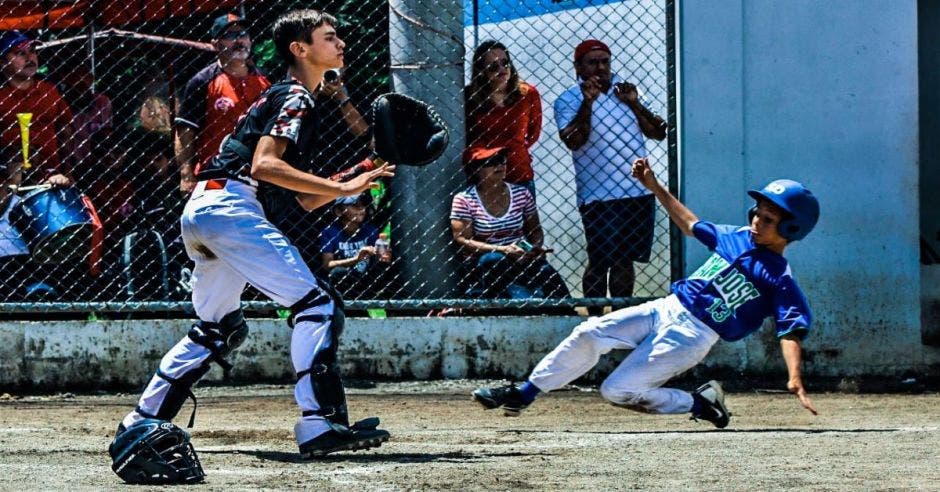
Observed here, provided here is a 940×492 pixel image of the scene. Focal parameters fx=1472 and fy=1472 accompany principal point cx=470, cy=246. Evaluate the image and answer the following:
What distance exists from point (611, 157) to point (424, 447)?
10.0 ft

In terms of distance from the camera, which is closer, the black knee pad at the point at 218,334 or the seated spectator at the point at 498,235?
the black knee pad at the point at 218,334

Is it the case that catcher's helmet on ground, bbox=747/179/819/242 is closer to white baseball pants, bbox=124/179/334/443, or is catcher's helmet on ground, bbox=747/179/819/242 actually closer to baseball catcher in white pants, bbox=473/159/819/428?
baseball catcher in white pants, bbox=473/159/819/428

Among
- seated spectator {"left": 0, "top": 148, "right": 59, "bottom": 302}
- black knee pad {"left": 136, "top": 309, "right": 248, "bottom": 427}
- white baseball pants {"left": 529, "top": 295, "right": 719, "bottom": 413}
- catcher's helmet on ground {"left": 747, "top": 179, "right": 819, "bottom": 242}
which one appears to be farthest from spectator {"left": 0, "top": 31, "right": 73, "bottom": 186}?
catcher's helmet on ground {"left": 747, "top": 179, "right": 819, "bottom": 242}

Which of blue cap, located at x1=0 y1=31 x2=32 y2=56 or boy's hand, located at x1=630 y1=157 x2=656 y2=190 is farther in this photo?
blue cap, located at x1=0 y1=31 x2=32 y2=56

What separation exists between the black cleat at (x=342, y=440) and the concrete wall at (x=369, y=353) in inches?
121

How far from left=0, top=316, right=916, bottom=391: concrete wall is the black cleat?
3084 millimetres

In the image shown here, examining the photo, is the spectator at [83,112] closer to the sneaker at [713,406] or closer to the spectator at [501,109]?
the spectator at [501,109]

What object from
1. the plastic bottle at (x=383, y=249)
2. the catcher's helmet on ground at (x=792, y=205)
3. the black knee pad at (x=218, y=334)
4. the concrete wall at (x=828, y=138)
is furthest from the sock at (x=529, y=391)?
the concrete wall at (x=828, y=138)

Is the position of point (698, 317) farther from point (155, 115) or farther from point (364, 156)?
point (155, 115)

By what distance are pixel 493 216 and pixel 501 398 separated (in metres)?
1.90

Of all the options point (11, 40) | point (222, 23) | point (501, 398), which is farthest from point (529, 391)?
point (11, 40)

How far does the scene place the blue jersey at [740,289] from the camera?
660 centimetres

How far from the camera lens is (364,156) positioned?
28.1 ft

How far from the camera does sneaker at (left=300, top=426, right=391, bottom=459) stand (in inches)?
217
